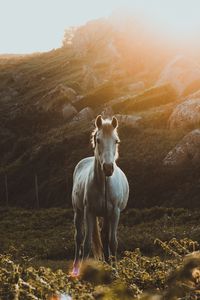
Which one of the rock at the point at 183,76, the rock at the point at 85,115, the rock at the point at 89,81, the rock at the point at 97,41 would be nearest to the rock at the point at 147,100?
the rock at the point at 183,76

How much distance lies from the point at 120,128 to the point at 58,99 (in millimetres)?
20993

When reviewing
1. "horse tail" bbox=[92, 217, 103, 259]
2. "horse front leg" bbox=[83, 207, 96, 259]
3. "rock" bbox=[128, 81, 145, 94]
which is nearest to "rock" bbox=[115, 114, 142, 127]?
"rock" bbox=[128, 81, 145, 94]

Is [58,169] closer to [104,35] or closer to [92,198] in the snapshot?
[92,198]

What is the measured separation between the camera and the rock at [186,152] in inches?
1235

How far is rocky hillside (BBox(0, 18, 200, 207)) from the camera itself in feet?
103

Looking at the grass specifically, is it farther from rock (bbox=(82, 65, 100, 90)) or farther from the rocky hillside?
rock (bbox=(82, 65, 100, 90))

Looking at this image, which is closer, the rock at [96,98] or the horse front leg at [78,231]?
the horse front leg at [78,231]

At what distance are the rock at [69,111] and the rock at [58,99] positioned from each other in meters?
0.88

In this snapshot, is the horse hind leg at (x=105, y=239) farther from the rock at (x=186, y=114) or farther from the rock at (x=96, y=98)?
the rock at (x=96, y=98)

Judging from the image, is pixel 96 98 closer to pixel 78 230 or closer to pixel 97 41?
pixel 78 230

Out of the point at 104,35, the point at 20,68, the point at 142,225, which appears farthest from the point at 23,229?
the point at 104,35

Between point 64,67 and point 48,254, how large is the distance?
91.4 m

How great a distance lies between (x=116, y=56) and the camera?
100375 millimetres

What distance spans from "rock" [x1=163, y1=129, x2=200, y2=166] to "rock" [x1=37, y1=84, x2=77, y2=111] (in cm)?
3002
